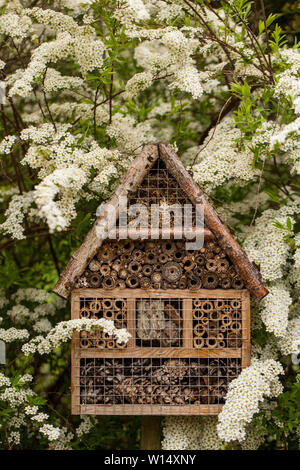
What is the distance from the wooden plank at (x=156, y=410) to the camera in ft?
11.1

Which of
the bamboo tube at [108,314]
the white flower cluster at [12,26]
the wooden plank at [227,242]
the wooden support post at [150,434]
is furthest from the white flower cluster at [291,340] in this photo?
the white flower cluster at [12,26]

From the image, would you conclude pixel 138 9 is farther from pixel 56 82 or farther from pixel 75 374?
pixel 75 374

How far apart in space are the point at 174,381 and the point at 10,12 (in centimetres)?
268

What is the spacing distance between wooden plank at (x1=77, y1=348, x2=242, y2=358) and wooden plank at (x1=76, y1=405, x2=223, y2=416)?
0.30 m

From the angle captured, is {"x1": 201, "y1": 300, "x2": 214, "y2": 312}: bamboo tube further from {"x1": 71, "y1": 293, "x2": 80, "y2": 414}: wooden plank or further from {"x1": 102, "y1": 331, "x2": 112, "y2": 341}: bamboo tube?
{"x1": 71, "y1": 293, "x2": 80, "y2": 414}: wooden plank

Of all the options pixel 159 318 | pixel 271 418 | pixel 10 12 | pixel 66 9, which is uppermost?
pixel 66 9

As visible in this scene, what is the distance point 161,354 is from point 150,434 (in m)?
0.70

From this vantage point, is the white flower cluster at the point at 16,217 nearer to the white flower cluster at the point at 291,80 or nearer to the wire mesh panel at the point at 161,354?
the wire mesh panel at the point at 161,354

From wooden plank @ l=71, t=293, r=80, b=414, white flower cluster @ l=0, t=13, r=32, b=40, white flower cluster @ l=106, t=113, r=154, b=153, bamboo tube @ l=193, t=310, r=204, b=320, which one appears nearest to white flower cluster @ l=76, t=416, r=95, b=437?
wooden plank @ l=71, t=293, r=80, b=414

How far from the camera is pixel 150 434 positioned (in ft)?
12.3

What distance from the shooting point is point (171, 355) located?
11.2 ft

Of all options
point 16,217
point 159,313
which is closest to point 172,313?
point 159,313
